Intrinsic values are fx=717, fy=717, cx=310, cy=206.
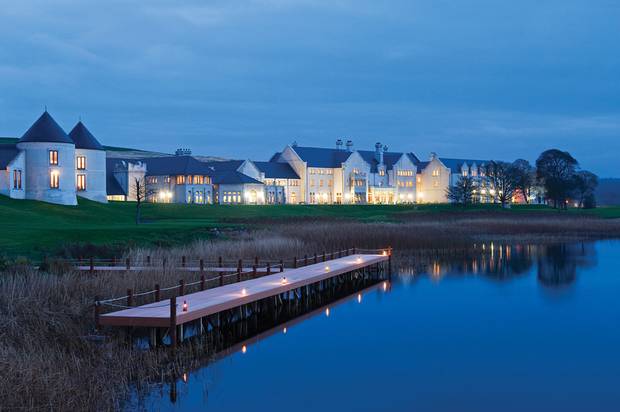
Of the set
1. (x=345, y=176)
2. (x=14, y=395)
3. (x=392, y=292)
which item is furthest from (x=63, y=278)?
(x=345, y=176)

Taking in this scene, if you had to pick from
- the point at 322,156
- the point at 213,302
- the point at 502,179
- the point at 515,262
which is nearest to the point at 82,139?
the point at 322,156

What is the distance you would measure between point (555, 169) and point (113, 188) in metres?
65.6

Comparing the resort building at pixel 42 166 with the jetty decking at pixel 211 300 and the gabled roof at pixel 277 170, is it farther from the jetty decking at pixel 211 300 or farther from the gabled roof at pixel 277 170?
the jetty decking at pixel 211 300

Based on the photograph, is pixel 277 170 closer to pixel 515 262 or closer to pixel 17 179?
pixel 17 179

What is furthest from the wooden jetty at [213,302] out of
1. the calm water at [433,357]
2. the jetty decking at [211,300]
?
the calm water at [433,357]

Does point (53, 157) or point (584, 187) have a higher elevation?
point (53, 157)

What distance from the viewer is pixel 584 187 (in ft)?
365

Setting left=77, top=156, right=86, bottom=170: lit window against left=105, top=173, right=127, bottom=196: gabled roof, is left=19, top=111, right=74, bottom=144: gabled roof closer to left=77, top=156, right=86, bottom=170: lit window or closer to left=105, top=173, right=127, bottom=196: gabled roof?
left=77, top=156, right=86, bottom=170: lit window

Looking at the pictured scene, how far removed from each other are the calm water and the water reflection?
3341mm

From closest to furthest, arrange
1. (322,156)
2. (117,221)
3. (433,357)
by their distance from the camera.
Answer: (433,357)
(117,221)
(322,156)

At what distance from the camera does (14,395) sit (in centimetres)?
1192

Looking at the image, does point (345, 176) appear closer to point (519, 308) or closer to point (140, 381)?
point (519, 308)

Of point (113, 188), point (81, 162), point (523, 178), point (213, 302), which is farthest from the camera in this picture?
point (523, 178)

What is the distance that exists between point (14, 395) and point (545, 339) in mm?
15629
